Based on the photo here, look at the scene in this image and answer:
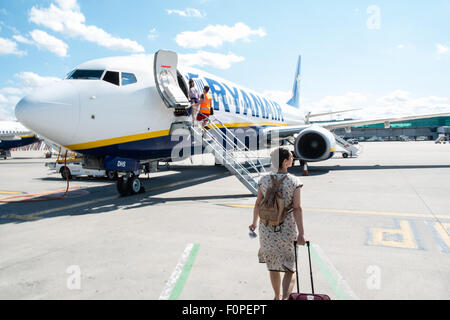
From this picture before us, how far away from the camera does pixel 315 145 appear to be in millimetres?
13195

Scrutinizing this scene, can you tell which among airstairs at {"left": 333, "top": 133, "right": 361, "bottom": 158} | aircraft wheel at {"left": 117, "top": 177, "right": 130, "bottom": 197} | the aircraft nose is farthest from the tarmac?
airstairs at {"left": 333, "top": 133, "right": 361, "bottom": 158}

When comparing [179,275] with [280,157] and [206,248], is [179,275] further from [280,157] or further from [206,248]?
[280,157]

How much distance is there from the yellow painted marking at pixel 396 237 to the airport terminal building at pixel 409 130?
346 ft

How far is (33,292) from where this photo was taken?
319 centimetres

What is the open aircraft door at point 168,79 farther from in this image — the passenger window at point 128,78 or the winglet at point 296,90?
the winglet at point 296,90

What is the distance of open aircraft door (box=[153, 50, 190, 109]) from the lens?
25.7ft

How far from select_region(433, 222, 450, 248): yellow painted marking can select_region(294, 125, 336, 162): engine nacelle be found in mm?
7212

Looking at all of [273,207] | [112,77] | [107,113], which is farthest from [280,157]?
[112,77]

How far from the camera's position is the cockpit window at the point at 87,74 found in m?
7.17

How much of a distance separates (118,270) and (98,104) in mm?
4473

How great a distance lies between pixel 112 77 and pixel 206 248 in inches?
200

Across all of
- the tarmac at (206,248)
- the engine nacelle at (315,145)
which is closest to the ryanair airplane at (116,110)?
the tarmac at (206,248)
